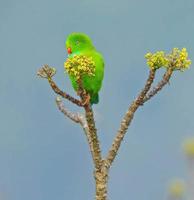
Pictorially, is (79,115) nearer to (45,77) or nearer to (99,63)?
(99,63)

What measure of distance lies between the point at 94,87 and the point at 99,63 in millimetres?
267

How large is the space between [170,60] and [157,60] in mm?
119

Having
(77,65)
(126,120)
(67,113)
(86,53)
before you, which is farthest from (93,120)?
(67,113)

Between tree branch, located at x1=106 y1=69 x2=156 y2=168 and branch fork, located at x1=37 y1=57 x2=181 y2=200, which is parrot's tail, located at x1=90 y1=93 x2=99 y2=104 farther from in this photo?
tree branch, located at x1=106 y1=69 x2=156 y2=168

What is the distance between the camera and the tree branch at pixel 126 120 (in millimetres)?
4855

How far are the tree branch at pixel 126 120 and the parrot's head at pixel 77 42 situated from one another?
988mm

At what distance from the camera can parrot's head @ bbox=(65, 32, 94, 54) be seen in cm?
566

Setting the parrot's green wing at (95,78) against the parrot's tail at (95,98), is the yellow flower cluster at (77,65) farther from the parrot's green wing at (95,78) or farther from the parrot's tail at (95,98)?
the parrot's tail at (95,98)

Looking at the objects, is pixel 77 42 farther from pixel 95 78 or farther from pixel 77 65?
pixel 77 65

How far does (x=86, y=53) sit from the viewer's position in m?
5.64

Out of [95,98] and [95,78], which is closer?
[95,78]

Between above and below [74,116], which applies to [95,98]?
above

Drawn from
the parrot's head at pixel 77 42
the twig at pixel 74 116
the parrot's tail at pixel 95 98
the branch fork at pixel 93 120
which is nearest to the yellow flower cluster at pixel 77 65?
the branch fork at pixel 93 120

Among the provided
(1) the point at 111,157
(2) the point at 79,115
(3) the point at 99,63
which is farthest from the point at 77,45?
(1) the point at 111,157
